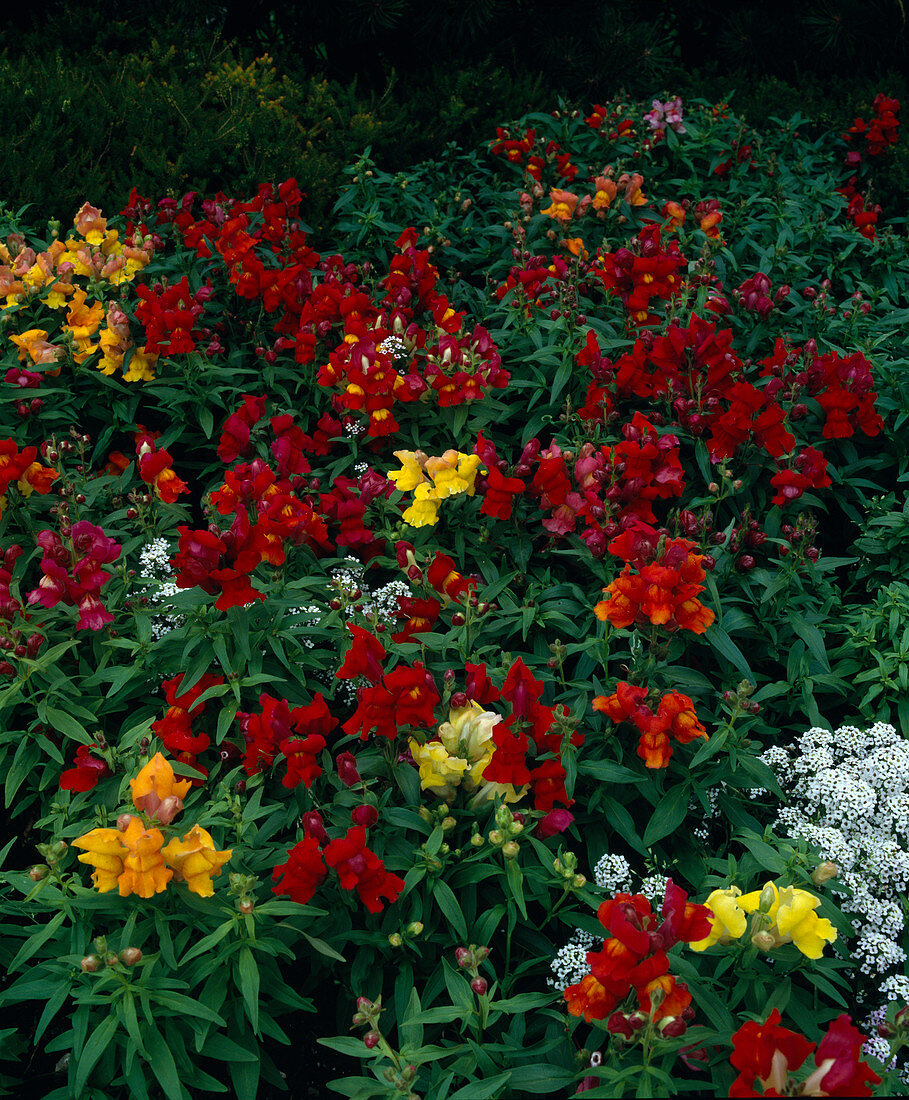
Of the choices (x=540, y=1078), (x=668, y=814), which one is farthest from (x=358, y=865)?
(x=668, y=814)

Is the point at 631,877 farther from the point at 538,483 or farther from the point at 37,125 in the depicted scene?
the point at 37,125

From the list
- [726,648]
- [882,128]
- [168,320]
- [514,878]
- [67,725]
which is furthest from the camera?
[882,128]

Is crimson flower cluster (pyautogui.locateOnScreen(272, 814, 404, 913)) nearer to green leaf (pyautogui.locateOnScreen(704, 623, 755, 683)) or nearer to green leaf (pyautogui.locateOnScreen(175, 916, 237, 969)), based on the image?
green leaf (pyautogui.locateOnScreen(175, 916, 237, 969))

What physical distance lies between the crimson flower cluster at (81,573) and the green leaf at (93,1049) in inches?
43.8

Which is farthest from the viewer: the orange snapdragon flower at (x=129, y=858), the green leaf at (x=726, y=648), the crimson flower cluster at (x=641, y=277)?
the crimson flower cluster at (x=641, y=277)

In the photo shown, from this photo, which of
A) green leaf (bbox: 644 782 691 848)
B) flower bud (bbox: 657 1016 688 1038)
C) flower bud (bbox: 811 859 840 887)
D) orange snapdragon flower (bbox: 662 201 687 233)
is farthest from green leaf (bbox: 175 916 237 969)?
orange snapdragon flower (bbox: 662 201 687 233)

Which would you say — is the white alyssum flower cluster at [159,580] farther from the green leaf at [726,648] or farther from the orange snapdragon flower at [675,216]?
the orange snapdragon flower at [675,216]

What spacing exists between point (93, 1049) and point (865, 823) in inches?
78.3

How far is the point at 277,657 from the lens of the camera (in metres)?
2.88

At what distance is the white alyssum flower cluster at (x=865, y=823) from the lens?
2.31 m

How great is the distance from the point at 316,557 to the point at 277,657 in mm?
597

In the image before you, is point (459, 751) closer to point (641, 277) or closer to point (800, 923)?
point (800, 923)

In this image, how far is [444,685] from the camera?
267 cm

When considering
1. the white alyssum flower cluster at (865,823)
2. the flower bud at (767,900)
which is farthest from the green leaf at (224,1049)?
the white alyssum flower cluster at (865,823)
